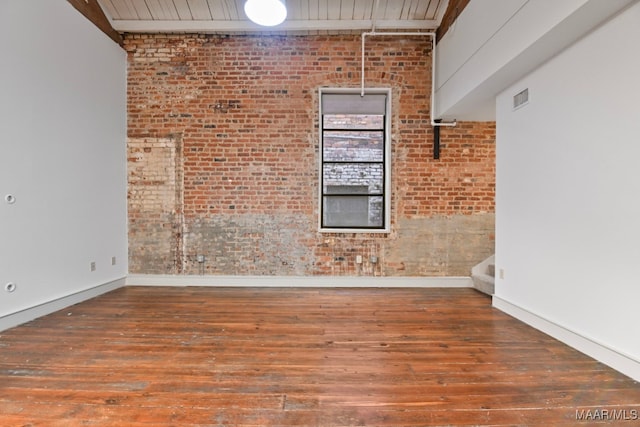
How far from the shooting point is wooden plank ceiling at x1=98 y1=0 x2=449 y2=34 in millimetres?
4137

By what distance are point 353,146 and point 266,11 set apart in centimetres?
204

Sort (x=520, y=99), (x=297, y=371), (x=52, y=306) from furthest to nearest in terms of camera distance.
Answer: (x=52, y=306), (x=520, y=99), (x=297, y=371)

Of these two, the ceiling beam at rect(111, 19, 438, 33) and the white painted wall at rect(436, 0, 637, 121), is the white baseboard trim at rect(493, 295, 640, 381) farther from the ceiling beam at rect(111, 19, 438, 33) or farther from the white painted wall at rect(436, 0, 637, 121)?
the ceiling beam at rect(111, 19, 438, 33)

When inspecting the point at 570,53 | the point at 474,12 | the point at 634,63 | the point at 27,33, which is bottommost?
the point at 634,63

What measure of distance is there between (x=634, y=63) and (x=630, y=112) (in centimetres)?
31

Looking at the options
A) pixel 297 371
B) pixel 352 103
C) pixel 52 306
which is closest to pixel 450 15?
pixel 352 103

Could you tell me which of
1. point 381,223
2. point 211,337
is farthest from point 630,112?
point 211,337

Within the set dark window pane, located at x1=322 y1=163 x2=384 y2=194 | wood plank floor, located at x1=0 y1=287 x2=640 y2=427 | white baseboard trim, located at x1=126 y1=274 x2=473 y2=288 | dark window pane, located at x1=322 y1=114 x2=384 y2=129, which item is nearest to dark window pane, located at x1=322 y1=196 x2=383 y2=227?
dark window pane, located at x1=322 y1=163 x2=384 y2=194

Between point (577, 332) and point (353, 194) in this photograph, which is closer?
point (577, 332)

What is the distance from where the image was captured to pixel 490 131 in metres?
4.46

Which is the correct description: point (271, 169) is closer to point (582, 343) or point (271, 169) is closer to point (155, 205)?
point (155, 205)

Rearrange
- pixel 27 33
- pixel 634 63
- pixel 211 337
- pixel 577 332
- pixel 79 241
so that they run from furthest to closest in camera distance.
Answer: pixel 79 241, pixel 27 33, pixel 211 337, pixel 577 332, pixel 634 63

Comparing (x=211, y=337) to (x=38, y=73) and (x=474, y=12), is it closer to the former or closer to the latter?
(x=38, y=73)

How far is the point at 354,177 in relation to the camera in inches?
181
